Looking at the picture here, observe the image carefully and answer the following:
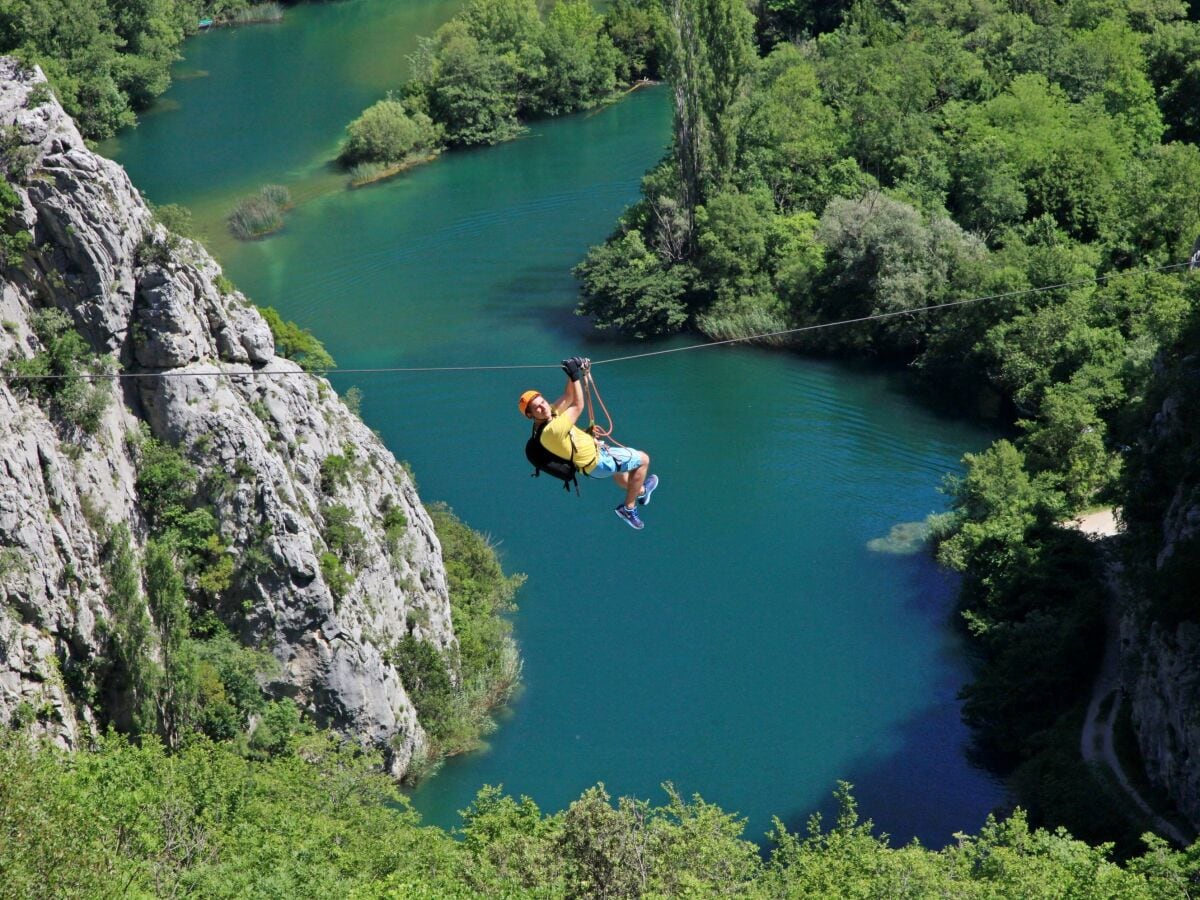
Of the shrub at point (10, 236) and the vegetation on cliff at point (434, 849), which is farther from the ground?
the shrub at point (10, 236)

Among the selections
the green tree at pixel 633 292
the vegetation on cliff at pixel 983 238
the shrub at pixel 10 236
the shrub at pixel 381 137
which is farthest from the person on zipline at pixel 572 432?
the shrub at pixel 381 137

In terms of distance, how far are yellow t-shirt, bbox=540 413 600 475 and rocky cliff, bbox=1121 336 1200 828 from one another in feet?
48.4

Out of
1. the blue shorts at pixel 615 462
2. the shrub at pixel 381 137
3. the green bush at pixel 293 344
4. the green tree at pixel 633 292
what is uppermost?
the blue shorts at pixel 615 462

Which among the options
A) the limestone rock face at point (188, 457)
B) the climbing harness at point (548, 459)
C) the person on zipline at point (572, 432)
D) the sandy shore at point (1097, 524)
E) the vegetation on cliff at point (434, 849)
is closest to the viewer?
the person on zipline at point (572, 432)

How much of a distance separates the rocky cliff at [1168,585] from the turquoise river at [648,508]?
3.95 m

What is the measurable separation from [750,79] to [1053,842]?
41.2 meters

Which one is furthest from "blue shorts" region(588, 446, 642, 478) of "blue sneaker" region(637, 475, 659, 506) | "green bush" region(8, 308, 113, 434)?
"green bush" region(8, 308, 113, 434)

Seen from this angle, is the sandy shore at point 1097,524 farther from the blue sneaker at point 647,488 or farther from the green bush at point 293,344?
the blue sneaker at point 647,488

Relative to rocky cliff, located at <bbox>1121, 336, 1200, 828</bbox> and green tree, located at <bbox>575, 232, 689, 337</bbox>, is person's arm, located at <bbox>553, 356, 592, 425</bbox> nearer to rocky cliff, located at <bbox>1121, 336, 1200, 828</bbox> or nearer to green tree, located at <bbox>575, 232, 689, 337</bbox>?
rocky cliff, located at <bbox>1121, 336, 1200, 828</bbox>

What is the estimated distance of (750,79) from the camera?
61969 mm

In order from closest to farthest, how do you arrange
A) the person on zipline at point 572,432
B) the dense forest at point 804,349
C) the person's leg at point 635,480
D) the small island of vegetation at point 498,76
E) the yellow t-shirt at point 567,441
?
the person on zipline at point 572,432
the yellow t-shirt at point 567,441
the person's leg at point 635,480
the dense forest at point 804,349
the small island of vegetation at point 498,76

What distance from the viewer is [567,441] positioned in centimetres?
2038

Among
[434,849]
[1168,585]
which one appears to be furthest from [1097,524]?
[434,849]

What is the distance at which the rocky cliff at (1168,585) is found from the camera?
30.0m
